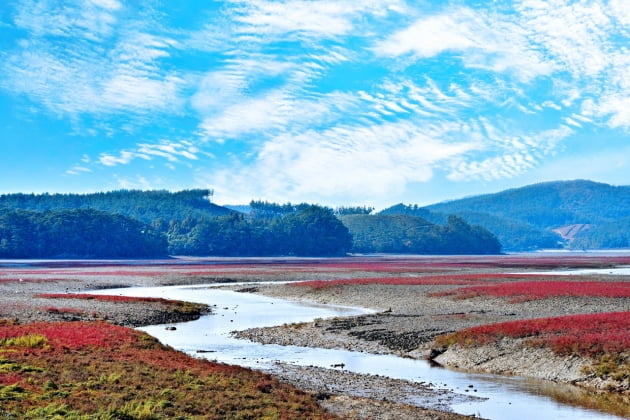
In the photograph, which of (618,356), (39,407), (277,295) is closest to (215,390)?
(39,407)

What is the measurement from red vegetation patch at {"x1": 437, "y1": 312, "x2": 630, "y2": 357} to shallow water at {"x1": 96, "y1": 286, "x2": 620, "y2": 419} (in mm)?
3449

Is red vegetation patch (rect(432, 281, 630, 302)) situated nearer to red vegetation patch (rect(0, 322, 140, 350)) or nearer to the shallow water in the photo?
the shallow water

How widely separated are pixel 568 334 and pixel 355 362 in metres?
11.2

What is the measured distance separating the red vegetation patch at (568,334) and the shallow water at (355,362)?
11.3 ft

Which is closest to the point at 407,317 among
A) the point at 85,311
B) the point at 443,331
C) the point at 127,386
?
the point at 443,331

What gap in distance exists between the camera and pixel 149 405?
21.3m

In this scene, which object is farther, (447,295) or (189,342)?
(447,295)

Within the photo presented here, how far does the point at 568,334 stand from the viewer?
3497cm

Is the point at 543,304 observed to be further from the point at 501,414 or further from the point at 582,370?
the point at 501,414

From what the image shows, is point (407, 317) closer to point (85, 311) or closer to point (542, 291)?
point (542, 291)

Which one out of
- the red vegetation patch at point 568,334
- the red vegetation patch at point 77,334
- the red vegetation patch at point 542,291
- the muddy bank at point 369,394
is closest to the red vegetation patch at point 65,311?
the red vegetation patch at point 77,334

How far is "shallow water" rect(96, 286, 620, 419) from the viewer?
82.7 ft

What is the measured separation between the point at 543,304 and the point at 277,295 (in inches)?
1311

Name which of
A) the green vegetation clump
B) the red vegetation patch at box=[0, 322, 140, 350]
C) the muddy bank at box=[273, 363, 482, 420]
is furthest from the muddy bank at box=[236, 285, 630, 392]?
the green vegetation clump
